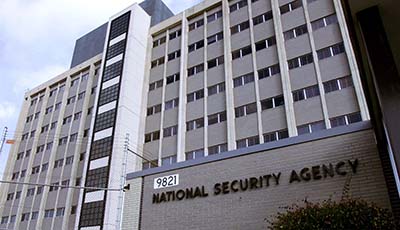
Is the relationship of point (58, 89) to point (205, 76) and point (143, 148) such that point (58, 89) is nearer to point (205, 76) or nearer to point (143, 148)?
point (143, 148)

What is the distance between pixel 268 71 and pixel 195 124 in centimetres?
744

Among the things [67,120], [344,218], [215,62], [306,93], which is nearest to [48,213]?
[67,120]

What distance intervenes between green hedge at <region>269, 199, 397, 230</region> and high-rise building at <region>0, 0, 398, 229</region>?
8336 millimetres

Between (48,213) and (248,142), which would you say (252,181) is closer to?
(248,142)

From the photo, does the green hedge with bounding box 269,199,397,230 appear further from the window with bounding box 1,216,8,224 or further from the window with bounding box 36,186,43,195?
the window with bounding box 1,216,8,224

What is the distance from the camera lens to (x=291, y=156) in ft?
35.9

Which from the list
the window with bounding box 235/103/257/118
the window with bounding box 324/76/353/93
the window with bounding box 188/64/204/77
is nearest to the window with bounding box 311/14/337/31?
the window with bounding box 324/76/353/93

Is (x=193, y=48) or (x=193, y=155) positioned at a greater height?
(x=193, y=48)

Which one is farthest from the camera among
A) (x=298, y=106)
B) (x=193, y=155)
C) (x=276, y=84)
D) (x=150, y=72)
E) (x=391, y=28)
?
(x=150, y=72)

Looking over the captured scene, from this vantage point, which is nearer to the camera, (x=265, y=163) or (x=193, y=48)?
(x=265, y=163)

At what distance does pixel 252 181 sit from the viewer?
11406 mm

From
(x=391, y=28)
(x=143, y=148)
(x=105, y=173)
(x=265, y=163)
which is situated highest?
(x=143, y=148)

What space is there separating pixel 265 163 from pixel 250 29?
19824mm

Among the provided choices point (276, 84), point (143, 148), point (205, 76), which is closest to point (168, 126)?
point (143, 148)
